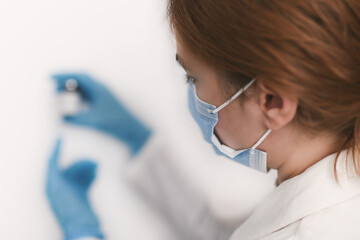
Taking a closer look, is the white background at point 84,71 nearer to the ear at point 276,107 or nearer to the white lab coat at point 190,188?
the white lab coat at point 190,188

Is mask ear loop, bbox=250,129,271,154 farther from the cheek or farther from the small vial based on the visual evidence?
the small vial

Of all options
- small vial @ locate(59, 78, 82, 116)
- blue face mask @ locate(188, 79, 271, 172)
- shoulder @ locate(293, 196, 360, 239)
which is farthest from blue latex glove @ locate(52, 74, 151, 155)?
shoulder @ locate(293, 196, 360, 239)

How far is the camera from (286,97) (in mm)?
639

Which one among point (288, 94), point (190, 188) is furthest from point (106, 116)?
point (288, 94)

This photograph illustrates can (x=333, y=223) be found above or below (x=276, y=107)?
below

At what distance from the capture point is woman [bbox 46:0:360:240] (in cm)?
58

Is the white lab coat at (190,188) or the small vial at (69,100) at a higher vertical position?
the small vial at (69,100)

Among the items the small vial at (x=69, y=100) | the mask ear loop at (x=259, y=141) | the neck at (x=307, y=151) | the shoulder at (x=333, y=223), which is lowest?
the shoulder at (x=333, y=223)

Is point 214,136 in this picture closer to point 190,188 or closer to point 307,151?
point 307,151

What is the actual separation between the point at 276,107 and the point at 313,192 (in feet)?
0.54

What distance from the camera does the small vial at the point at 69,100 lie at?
0.92 meters

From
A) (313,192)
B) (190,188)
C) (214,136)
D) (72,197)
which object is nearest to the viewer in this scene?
(313,192)

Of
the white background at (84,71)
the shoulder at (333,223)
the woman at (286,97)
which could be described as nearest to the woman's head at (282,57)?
the woman at (286,97)

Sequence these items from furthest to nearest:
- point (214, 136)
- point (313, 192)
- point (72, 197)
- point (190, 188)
A: point (190, 188) < point (72, 197) < point (214, 136) < point (313, 192)
